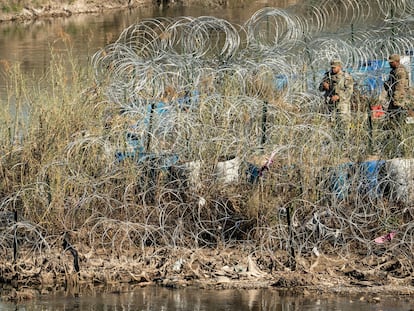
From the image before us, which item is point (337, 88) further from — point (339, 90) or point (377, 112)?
point (377, 112)

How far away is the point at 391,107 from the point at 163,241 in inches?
186

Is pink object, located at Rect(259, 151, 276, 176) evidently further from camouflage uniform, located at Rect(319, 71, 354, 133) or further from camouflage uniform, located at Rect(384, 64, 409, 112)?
camouflage uniform, located at Rect(384, 64, 409, 112)

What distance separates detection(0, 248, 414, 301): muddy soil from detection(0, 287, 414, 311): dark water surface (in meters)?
0.16

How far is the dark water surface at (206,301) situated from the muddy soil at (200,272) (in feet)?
0.53

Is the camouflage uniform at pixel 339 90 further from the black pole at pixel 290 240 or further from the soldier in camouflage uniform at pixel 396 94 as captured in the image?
the black pole at pixel 290 240

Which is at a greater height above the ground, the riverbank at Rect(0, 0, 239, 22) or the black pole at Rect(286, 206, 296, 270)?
the black pole at Rect(286, 206, 296, 270)

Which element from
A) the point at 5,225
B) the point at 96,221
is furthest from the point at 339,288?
the point at 5,225

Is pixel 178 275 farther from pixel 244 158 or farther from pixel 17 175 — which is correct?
pixel 17 175

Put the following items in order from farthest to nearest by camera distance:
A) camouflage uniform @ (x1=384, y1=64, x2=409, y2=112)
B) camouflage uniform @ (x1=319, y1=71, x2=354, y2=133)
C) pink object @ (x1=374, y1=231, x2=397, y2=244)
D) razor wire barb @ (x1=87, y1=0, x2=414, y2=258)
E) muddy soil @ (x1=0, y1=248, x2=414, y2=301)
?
Answer: camouflage uniform @ (x1=319, y1=71, x2=354, y2=133) → camouflage uniform @ (x1=384, y1=64, x2=409, y2=112) → razor wire barb @ (x1=87, y1=0, x2=414, y2=258) → pink object @ (x1=374, y1=231, x2=397, y2=244) → muddy soil @ (x1=0, y1=248, x2=414, y2=301)

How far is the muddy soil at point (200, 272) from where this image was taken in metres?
11.4

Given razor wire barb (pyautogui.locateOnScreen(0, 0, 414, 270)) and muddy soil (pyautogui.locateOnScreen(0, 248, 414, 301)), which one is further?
razor wire barb (pyautogui.locateOnScreen(0, 0, 414, 270))

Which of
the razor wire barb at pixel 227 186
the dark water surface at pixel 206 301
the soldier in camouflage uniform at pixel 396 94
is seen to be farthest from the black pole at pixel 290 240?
the soldier in camouflage uniform at pixel 396 94

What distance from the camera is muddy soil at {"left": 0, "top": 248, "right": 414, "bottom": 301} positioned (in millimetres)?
11391

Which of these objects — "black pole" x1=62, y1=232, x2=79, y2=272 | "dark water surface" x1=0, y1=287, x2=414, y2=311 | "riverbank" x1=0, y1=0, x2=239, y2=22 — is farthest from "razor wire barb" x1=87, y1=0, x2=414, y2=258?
"riverbank" x1=0, y1=0, x2=239, y2=22
